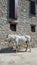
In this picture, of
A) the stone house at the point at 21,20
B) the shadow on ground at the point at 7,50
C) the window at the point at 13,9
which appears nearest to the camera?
the shadow on ground at the point at 7,50

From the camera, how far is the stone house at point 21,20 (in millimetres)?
10922

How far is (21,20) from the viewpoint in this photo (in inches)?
460

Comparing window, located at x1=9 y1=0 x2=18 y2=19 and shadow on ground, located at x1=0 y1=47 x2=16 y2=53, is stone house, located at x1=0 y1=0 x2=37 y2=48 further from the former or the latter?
shadow on ground, located at x1=0 y1=47 x2=16 y2=53

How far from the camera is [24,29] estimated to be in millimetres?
11852

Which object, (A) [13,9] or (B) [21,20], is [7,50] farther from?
(A) [13,9]

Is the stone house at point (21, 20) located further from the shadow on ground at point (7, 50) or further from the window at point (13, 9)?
the shadow on ground at point (7, 50)

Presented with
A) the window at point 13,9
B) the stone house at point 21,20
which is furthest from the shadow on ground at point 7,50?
the window at point 13,9

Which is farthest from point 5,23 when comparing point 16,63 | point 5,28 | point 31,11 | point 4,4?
point 16,63

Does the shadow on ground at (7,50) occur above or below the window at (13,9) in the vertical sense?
below

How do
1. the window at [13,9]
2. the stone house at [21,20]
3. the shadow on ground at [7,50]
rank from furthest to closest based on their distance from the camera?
1. the window at [13,9]
2. the stone house at [21,20]
3. the shadow on ground at [7,50]

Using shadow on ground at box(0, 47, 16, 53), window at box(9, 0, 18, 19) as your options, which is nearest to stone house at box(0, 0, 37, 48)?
window at box(9, 0, 18, 19)

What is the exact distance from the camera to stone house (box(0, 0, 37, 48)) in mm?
10922

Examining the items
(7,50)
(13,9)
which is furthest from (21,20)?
(7,50)

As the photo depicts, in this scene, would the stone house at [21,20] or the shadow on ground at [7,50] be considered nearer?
the shadow on ground at [7,50]
